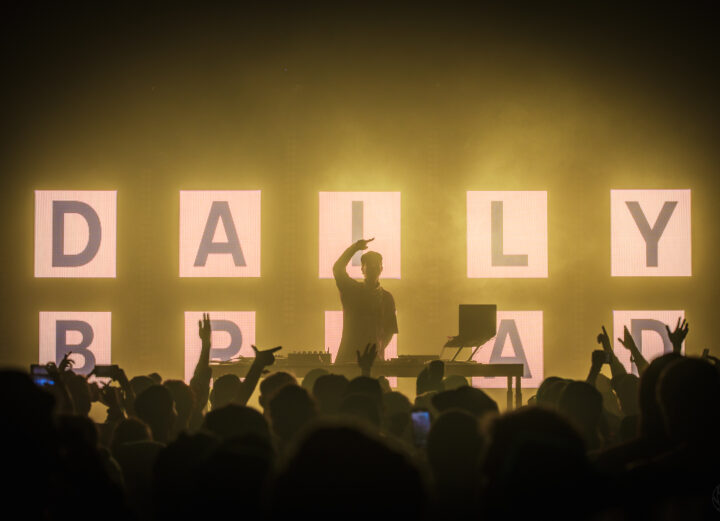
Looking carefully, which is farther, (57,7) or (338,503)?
(57,7)

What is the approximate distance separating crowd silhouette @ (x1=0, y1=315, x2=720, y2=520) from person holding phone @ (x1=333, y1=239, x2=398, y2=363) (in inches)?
123

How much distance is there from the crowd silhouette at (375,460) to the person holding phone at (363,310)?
3.12 m

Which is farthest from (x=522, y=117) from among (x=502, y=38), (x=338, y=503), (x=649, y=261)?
(x=338, y=503)

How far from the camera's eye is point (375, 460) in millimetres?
1336

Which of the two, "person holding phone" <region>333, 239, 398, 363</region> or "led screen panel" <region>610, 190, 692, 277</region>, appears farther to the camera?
"led screen panel" <region>610, 190, 692, 277</region>

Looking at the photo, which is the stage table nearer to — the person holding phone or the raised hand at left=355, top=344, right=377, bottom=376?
the person holding phone

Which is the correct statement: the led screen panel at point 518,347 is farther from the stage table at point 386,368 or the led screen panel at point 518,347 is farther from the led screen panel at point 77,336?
the led screen panel at point 77,336

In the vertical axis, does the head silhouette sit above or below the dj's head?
below

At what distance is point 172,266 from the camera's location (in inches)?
325

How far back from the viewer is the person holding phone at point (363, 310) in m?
6.12

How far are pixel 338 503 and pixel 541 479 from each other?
41cm

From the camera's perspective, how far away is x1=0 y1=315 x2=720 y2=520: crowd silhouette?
1333 millimetres

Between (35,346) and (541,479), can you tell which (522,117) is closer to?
(35,346)

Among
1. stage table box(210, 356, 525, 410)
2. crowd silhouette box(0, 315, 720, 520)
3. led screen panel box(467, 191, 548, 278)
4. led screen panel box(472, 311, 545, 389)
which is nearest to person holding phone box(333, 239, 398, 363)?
stage table box(210, 356, 525, 410)
